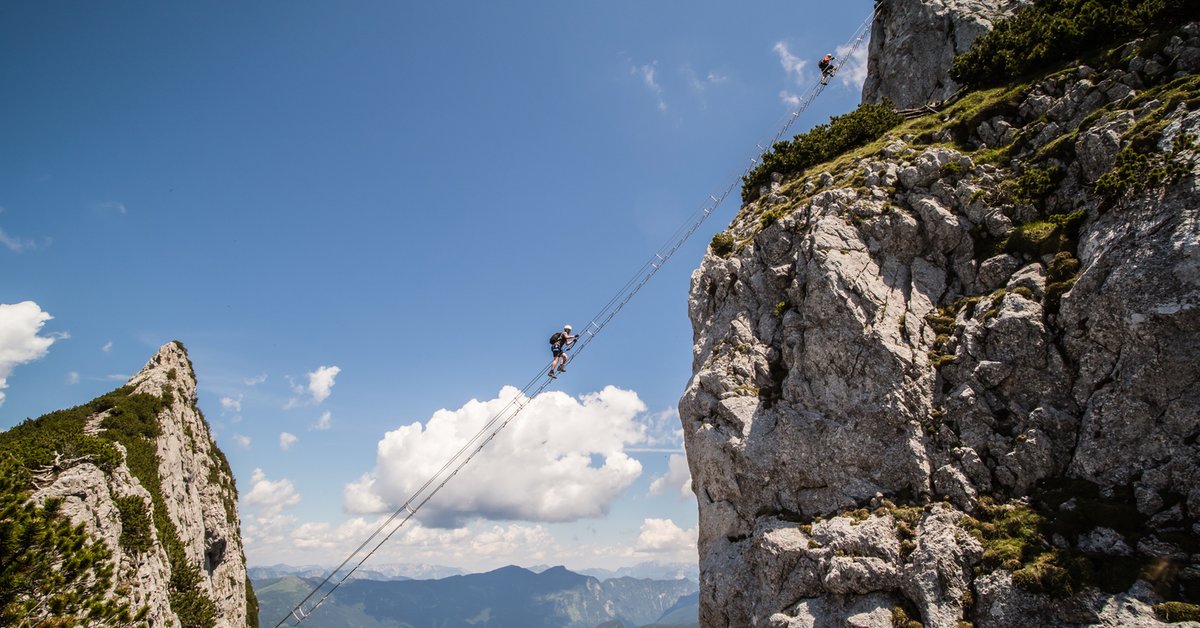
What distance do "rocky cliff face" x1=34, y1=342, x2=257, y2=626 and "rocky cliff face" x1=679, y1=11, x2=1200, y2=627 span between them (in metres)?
28.4

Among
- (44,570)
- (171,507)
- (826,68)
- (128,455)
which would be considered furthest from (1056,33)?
(171,507)

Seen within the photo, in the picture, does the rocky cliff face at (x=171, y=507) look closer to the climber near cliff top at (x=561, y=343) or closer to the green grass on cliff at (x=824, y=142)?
the climber near cliff top at (x=561, y=343)

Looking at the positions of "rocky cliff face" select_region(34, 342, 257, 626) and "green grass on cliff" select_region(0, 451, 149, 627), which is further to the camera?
"rocky cliff face" select_region(34, 342, 257, 626)

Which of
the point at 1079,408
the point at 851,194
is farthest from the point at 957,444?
the point at 851,194

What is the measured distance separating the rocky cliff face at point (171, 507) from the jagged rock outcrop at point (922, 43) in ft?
200

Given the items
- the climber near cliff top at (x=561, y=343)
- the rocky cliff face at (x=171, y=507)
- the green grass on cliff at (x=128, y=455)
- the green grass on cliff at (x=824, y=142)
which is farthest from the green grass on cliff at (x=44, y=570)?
the green grass on cliff at (x=824, y=142)

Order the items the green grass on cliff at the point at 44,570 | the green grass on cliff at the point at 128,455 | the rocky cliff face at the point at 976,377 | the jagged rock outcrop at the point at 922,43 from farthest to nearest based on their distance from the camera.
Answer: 1. the jagged rock outcrop at the point at 922,43
2. the green grass on cliff at the point at 128,455
3. the rocky cliff face at the point at 976,377
4. the green grass on cliff at the point at 44,570

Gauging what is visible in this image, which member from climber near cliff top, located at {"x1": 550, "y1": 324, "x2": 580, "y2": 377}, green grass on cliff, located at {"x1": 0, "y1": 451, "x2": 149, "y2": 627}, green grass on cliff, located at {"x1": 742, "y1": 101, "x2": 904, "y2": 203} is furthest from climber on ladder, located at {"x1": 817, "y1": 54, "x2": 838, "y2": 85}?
green grass on cliff, located at {"x1": 0, "y1": 451, "x2": 149, "y2": 627}

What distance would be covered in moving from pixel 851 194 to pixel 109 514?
42.2 meters

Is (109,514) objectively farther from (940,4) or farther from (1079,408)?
(940,4)

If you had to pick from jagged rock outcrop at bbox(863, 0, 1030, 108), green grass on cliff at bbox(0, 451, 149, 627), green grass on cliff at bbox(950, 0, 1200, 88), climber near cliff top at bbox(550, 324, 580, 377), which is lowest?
green grass on cliff at bbox(0, 451, 149, 627)

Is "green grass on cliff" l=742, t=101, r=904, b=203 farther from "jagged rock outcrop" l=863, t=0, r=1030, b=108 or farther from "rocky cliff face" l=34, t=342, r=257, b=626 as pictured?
"rocky cliff face" l=34, t=342, r=257, b=626

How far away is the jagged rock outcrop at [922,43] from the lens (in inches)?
1735

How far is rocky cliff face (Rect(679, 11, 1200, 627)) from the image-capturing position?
1783 cm
